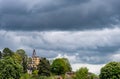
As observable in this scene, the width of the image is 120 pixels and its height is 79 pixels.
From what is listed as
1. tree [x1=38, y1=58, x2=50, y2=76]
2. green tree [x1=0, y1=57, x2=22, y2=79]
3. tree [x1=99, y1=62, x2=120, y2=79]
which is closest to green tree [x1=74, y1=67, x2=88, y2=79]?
tree [x1=38, y1=58, x2=50, y2=76]

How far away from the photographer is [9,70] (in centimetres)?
14788

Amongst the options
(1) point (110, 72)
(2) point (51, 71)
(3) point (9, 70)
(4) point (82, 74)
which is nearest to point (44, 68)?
(2) point (51, 71)

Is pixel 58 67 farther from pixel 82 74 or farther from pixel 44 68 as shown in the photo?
pixel 82 74

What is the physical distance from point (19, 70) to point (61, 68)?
1854 inches

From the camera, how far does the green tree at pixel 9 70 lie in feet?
481

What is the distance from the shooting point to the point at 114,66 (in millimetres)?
153000

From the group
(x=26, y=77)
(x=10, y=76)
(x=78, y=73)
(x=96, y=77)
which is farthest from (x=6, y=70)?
(x=96, y=77)

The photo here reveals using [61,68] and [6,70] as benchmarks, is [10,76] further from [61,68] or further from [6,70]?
[61,68]

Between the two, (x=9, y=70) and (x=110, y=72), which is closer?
(x=9, y=70)

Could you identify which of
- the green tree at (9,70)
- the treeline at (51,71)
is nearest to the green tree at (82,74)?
the treeline at (51,71)

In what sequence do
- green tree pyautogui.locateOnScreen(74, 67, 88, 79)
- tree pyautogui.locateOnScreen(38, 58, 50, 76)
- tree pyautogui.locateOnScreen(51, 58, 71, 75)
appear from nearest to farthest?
1. green tree pyautogui.locateOnScreen(74, 67, 88, 79)
2. tree pyautogui.locateOnScreen(38, 58, 50, 76)
3. tree pyautogui.locateOnScreen(51, 58, 71, 75)

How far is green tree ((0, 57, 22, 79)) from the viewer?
481 feet

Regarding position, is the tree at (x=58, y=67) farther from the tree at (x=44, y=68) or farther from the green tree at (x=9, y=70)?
the green tree at (x=9, y=70)

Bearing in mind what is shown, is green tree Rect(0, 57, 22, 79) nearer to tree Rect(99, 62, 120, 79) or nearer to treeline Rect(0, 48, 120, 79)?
treeline Rect(0, 48, 120, 79)
